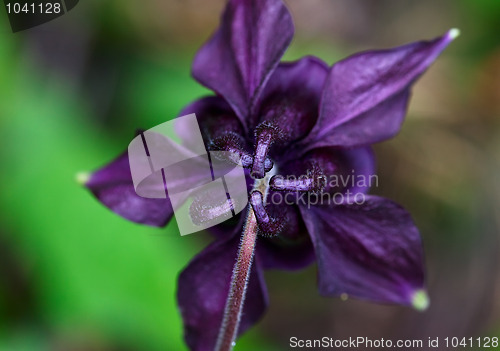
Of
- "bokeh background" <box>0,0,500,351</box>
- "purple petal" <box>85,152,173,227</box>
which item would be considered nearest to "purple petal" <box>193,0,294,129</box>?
"purple petal" <box>85,152,173,227</box>

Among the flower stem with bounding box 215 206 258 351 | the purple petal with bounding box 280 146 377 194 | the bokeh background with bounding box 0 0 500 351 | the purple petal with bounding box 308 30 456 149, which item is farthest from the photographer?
the bokeh background with bounding box 0 0 500 351

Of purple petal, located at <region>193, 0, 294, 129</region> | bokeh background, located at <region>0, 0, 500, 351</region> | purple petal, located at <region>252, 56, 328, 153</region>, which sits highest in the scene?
purple petal, located at <region>193, 0, 294, 129</region>

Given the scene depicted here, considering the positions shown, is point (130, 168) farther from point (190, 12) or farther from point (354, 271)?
point (190, 12)

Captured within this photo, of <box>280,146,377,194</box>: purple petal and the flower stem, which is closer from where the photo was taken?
the flower stem

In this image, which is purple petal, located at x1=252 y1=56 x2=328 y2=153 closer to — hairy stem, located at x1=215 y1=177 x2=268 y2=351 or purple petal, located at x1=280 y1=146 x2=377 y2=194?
purple petal, located at x1=280 y1=146 x2=377 y2=194

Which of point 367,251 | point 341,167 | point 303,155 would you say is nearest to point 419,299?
point 367,251

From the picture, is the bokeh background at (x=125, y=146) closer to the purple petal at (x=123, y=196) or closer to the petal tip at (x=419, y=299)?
the purple petal at (x=123, y=196)

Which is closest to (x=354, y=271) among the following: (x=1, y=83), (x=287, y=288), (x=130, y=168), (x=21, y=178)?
(x=130, y=168)

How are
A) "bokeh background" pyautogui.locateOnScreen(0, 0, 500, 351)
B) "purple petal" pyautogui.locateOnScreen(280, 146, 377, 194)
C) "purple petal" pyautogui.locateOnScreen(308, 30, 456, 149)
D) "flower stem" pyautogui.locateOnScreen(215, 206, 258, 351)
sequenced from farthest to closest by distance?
"bokeh background" pyautogui.locateOnScreen(0, 0, 500, 351), "purple petal" pyautogui.locateOnScreen(280, 146, 377, 194), "purple petal" pyautogui.locateOnScreen(308, 30, 456, 149), "flower stem" pyautogui.locateOnScreen(215, 206, 258, 351)
